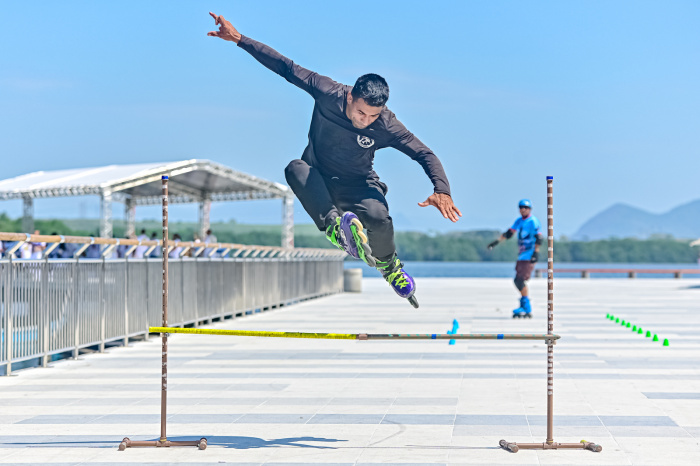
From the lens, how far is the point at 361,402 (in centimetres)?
1066

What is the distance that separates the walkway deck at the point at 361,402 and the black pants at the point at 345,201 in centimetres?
182

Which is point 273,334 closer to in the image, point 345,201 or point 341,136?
point 345,201

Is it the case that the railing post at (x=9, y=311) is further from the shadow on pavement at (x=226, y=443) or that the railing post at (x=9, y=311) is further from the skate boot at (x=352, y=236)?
the skate boot at (x=352, y=236)

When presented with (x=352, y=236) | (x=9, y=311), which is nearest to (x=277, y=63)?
(x=352, y=236)

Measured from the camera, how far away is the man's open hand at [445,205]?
24.7ft

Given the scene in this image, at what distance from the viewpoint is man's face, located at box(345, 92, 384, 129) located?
7.36 m

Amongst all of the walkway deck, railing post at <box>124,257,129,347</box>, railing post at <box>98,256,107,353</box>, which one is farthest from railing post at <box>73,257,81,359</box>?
railing post at <box>124,257,129,347</box>

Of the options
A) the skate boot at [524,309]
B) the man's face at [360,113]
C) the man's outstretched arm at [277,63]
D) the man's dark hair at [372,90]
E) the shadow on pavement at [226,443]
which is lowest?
the shadow on pavement at [226,443]

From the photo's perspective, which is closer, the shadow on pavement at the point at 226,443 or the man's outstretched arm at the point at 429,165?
the man's outstretched arm at the point at 429,165

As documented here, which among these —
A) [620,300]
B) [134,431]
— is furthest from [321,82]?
[620,300]

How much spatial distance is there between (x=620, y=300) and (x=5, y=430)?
91.4 ft

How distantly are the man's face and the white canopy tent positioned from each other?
2137 centimetres

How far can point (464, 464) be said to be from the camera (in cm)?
751

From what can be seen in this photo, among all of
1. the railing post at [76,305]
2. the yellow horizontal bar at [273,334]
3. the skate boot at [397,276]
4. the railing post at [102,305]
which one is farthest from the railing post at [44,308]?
the skate boot at [397,276]
